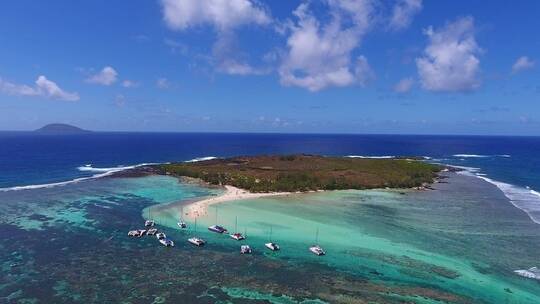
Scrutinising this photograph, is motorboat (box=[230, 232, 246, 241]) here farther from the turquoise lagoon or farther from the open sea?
the turquoise lagoon

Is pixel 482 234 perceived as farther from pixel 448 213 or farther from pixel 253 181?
pixel 253 181

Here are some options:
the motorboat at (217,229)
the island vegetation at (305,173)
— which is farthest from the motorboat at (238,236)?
the island vegetation at (305,173)

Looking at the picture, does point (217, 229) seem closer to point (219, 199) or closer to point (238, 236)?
point (238, 236)

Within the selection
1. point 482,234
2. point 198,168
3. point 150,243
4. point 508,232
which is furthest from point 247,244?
point 198,168

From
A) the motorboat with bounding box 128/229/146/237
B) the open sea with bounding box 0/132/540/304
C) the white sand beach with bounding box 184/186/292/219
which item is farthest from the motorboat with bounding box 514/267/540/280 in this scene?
the motorboat with bounding box 128/229/146/237

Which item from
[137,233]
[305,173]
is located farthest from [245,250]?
[305,173]

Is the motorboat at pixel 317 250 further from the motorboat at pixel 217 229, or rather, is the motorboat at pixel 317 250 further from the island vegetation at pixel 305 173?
the island vegetation at pixel 305 173
